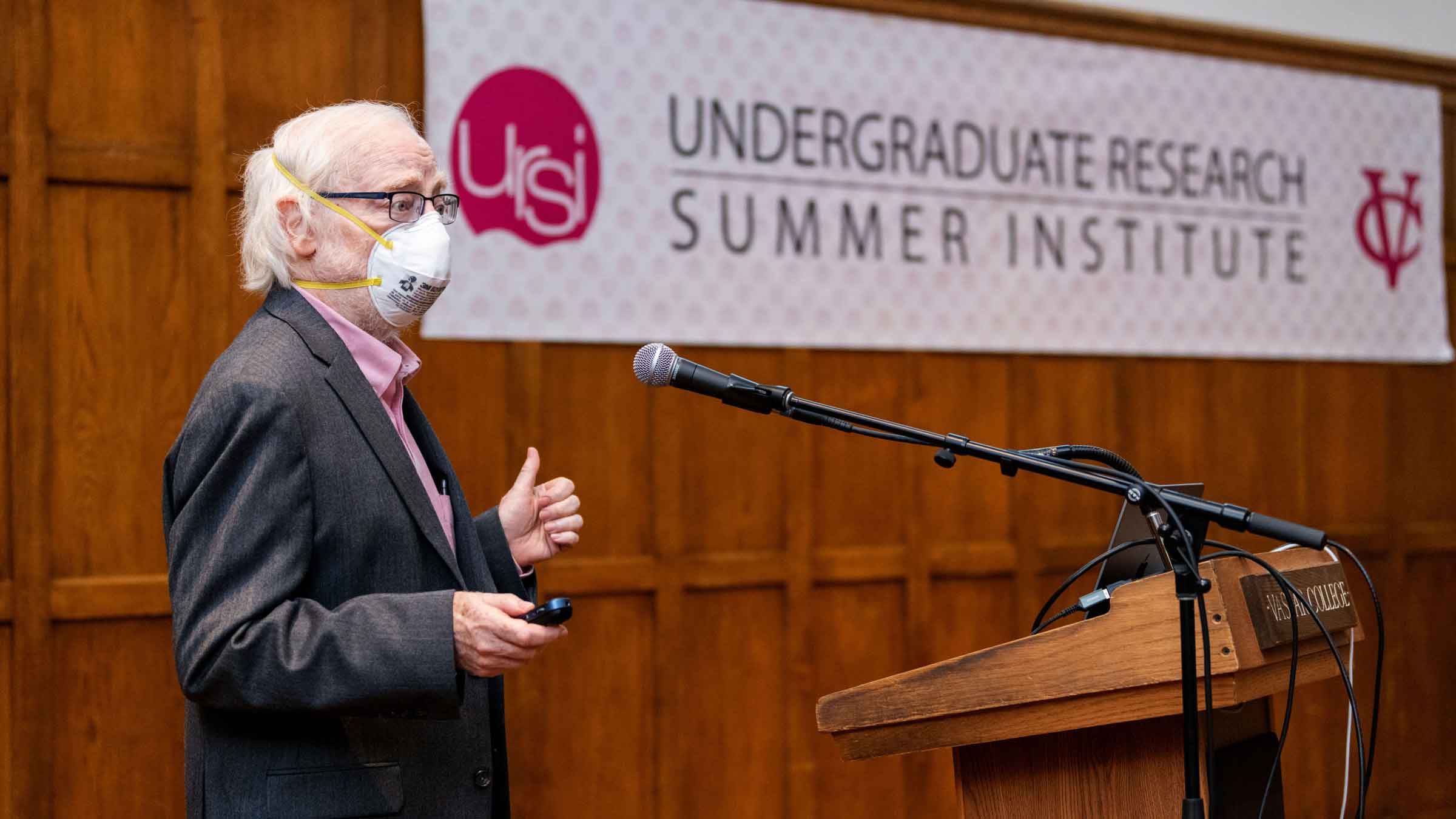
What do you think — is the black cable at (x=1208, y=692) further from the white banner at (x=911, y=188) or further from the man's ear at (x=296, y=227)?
the white banner at (x=911, y=188)

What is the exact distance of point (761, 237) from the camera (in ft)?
10.7

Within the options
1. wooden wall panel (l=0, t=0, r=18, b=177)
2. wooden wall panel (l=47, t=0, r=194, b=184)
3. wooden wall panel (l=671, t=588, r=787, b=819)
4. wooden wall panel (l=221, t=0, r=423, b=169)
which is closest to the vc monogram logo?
wooden wall panel (l=671, t=588, r=787, b=819)

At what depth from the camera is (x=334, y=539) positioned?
4.79 feet

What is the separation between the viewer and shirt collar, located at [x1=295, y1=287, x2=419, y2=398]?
1604 mm

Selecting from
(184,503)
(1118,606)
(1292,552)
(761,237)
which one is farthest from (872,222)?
(184,503)

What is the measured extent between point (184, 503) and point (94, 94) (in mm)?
1640

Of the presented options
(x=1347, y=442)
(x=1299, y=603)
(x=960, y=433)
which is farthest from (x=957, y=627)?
(x=1299, y=603)

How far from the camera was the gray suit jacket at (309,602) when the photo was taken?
4.46ft

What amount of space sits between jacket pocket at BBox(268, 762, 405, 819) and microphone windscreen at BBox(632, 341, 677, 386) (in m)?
0.56

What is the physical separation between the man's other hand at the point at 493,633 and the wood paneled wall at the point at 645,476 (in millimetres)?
1575

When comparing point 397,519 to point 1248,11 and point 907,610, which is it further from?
point 1248,11

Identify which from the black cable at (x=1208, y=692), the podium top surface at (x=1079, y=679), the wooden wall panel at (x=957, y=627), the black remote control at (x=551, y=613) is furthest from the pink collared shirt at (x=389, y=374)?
the wooden wall panel at (x=957, y=627)

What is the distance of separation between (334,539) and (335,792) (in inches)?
11.5

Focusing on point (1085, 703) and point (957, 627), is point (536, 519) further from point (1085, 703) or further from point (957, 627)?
point (957, 627)
